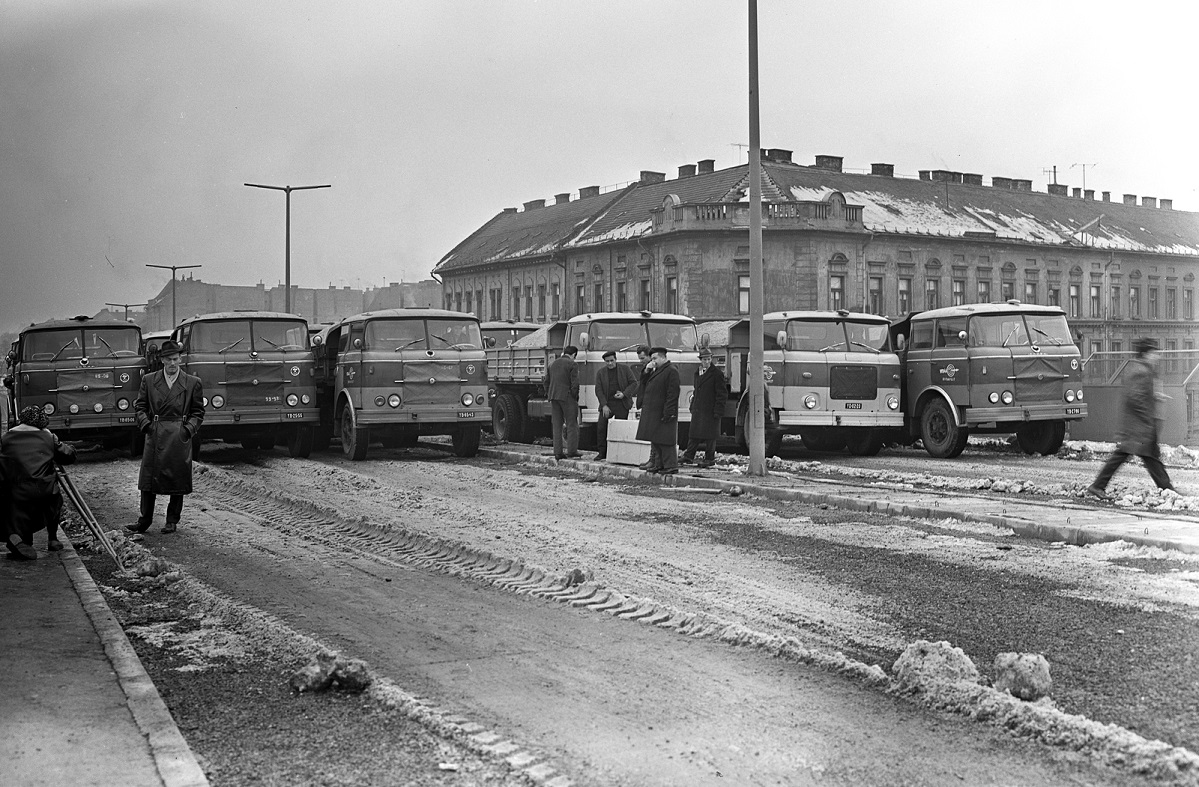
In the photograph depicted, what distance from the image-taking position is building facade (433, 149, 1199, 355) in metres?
56.2

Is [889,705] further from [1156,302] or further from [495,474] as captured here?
[1156,302]

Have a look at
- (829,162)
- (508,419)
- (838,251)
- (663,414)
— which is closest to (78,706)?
(663,414)

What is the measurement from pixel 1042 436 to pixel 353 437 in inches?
482

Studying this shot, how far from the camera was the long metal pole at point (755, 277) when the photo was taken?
60.1 ft

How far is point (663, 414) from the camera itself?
719 inches

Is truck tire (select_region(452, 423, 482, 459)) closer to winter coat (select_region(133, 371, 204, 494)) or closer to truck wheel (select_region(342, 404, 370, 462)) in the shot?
truck wheel (select_region(342, 404, 370, 462))

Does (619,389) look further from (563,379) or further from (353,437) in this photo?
(353,437)

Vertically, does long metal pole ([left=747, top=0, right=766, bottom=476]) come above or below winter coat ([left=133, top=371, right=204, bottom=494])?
A: above

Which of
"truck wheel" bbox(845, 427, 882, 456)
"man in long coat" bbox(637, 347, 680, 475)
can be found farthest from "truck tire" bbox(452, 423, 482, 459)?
"truck wheel" bbox(845, 427, 882, 456)

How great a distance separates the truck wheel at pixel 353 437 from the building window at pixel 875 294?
132ft

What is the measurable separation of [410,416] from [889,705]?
16804 millimetres

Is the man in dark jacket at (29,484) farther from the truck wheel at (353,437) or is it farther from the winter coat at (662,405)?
the truck wheel at (353,437)

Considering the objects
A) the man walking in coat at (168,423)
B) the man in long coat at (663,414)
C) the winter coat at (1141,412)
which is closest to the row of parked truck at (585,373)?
the man in long coat at (663,414)

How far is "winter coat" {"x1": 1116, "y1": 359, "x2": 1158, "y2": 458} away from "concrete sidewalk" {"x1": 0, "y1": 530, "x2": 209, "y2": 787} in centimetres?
1045
